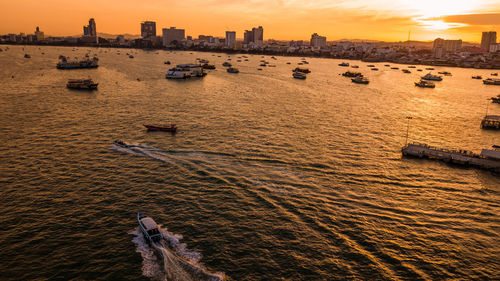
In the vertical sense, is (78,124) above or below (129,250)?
above

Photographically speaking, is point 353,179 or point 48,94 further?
point 48,94

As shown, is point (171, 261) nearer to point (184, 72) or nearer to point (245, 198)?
point (245, 198)

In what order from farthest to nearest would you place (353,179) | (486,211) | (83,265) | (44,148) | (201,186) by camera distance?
(44,148), (353,179), (201,186), (486,211), (83,265)

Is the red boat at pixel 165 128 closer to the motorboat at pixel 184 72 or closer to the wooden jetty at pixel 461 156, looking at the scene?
the wooden jetty at pixel 461 156

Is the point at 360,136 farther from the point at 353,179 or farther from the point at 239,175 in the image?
the point at 239,175

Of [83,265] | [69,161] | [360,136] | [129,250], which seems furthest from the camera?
[360,136]

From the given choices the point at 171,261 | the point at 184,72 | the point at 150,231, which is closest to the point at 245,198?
the point at 150,231

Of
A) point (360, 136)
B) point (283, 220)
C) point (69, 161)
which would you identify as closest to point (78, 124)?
point (69, 161)
